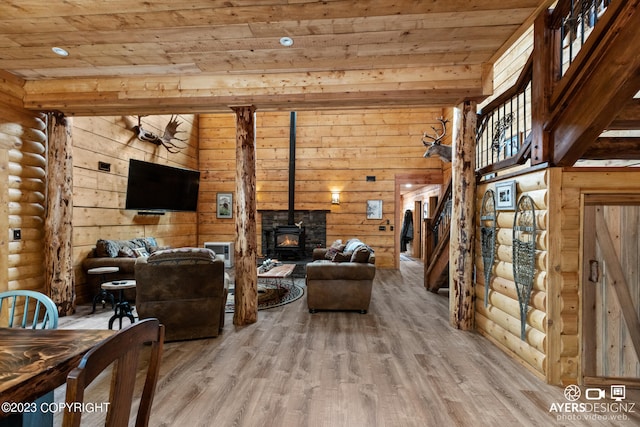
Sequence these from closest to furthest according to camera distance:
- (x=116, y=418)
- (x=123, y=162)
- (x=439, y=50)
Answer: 1. (x=116, y=418)
2. (x=439, y=50)
3. (x=123, y=162)

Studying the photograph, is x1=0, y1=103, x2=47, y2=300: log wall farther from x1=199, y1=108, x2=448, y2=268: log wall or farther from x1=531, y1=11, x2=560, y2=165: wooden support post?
x1=531, y1=11, x2=560, y2=165: wooden support post

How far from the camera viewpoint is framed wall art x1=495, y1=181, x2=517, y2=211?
278 cm

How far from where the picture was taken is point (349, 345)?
3.04 m

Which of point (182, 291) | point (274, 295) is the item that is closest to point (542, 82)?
point (182, 291)

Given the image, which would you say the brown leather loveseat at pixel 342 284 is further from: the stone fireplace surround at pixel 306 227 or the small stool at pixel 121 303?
the stone fireplace surround at pixel 306 227

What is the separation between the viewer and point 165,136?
252 inches

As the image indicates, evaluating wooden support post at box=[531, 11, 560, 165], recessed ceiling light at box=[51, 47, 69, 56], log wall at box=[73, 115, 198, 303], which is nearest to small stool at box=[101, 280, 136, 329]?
log wall at box=[73, 115, 198, 303]

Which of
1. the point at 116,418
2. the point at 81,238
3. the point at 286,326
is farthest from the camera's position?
the point at 81,238

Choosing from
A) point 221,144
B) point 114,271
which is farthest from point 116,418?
point 221,144

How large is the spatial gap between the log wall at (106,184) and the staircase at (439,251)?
5603mm

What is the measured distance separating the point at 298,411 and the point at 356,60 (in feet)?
10.7

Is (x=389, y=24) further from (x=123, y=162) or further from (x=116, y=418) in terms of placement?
(x=123, y=162)

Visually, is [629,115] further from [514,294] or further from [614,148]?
[514,294]

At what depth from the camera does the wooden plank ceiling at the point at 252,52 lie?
Answer: 2.38 m
